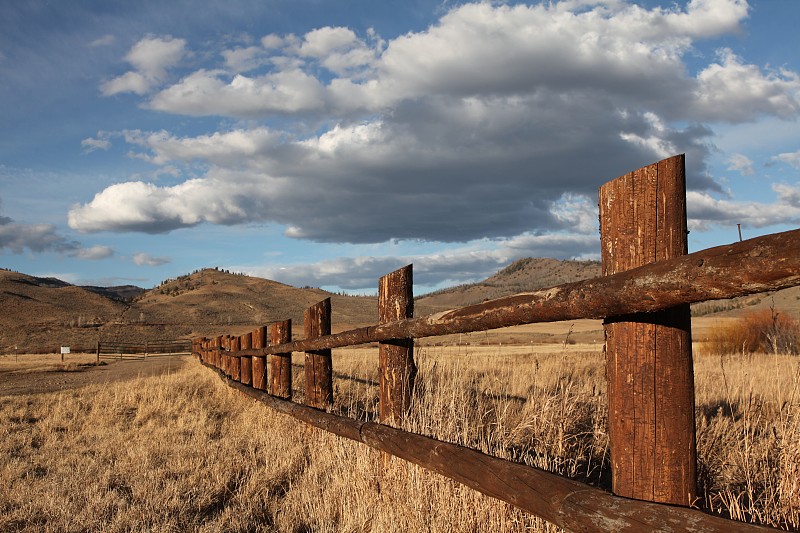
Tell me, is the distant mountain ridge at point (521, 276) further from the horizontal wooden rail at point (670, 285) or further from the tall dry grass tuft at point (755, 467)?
the horizontal wooden rail at point (670, 285)

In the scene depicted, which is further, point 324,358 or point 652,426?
point 324,358

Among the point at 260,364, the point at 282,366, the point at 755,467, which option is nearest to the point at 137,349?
the point at 260,364

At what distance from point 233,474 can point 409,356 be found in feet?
6.16

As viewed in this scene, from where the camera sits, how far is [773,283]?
4.91ft

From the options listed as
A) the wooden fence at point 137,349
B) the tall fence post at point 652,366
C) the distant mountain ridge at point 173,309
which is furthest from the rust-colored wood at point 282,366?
the wooden fence at point 137,349

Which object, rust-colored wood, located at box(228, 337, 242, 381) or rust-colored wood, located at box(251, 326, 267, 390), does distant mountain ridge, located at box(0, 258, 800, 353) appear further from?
rust-colored wood, located at box(251, 326, 267, 390)

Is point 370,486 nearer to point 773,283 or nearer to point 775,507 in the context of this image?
point 775,507

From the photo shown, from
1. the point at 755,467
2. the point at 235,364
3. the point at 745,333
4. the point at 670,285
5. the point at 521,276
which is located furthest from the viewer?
the point at 521,276

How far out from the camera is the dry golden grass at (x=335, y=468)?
10.8 ft

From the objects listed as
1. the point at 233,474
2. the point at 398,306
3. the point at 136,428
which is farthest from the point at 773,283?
the point at 136,428

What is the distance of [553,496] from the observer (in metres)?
2.04

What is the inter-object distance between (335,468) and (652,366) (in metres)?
3.17

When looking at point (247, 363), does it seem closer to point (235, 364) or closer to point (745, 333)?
point (235, 364)

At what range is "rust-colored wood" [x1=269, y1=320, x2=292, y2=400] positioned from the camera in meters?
7.33
